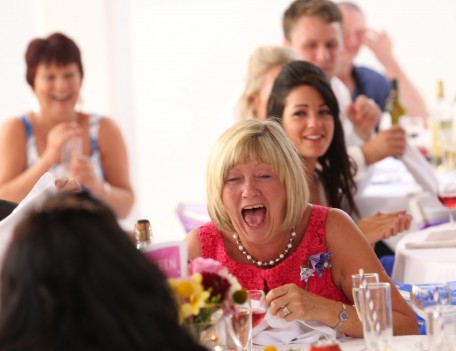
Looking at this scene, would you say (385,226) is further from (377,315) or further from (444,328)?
(444,328)

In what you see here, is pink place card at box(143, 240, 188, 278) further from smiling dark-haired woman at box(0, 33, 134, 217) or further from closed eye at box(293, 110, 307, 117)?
smiling dark-haired woman at box(0, 33, 134, 217)

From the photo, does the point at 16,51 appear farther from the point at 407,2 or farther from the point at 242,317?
the point at 242,317

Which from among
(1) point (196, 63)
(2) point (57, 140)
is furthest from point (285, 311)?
(1) point (196, 63)

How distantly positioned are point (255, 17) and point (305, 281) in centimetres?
818

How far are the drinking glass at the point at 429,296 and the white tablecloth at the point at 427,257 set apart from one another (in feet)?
4.30

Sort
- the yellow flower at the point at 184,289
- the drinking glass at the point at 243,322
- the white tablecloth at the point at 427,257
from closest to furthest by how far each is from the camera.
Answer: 1. the yellow flower at the point at 184,289
2. the drinking glass at the point at 243,322
3. the white tablecloth at the point at 427,257

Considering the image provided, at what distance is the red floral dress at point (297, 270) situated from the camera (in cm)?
296

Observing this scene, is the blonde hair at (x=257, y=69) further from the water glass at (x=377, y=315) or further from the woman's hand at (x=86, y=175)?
the water glass at (x=377, y=315)

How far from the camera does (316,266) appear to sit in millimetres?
2951

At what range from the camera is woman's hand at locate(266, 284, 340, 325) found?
264cm

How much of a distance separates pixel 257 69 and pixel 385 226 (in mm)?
1174

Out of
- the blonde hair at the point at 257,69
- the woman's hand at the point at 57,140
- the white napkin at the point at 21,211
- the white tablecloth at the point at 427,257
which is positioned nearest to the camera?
the white napkin at the point at 21,211

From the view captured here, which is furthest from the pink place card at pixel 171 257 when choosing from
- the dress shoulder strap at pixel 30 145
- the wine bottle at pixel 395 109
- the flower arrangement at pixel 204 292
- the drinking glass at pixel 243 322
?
the wine bottle at pixel 395 109

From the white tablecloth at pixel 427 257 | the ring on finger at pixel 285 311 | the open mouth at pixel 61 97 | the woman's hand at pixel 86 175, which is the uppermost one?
the open mouth at pixel 61 97
